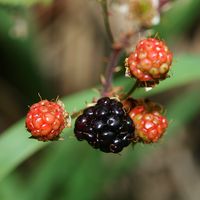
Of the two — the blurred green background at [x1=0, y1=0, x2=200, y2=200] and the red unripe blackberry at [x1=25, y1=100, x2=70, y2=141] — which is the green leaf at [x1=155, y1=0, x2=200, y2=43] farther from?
the red unripe blackberry at [x1=25, y1=100, x2=70, y2=141]

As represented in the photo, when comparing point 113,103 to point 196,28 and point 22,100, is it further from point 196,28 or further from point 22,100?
point 196,28

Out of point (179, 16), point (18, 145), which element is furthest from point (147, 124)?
point (179, 16)

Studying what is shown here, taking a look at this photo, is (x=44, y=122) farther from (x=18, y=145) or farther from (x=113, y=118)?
(x=18, y=145)

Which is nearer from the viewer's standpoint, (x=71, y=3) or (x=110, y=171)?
(x=110, y=171)

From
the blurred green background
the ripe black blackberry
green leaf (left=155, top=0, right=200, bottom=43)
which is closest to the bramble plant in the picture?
the ripe black blackberry

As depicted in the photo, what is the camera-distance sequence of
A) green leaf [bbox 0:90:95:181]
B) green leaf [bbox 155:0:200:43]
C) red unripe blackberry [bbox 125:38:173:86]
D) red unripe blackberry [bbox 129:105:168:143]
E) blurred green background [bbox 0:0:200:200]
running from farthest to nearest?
green leaf [bbox 155:0:200:43] → blurred green background [bbox 0:0:200:200] → green leaf [bbox 0:90:95:181] → red unripe blackberry [bbox 129:105:168:143] → red unripe blackberry [bbox 125:38:173:86]

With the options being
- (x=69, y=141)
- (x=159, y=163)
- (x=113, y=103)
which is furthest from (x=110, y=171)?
(x=113, y=103)

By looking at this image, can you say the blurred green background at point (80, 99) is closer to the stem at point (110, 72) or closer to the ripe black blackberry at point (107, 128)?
the stem at point (110, 72)
